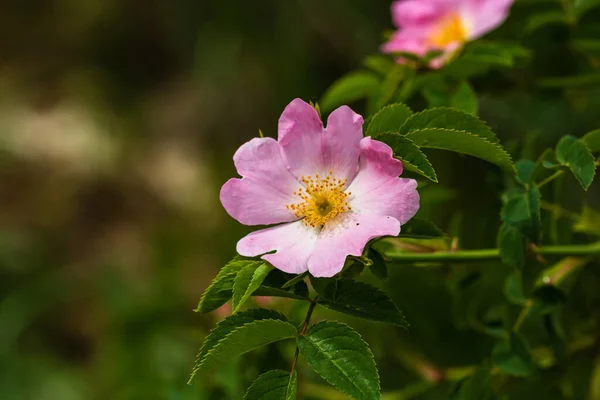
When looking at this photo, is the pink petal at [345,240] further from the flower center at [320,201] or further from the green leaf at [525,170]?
the green leaf at [525,170]

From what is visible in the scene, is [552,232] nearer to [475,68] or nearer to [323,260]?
[475,68]

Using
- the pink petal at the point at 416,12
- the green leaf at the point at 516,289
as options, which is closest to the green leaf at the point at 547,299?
the green leaf at the point at 516,289

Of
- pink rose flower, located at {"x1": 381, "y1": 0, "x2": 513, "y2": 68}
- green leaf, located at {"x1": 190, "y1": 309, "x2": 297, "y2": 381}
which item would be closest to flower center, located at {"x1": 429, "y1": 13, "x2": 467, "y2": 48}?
pink rose flower, located at {"x1": 381, "y1": 0, "x2": 513, "y2": 68}

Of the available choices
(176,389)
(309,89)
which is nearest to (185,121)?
(309,89)

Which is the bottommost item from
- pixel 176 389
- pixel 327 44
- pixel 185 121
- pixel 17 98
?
pixel 176 389

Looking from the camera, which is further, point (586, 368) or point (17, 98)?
point (17, 98)

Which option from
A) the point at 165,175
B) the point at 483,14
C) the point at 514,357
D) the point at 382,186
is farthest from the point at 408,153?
the point at 165,175
